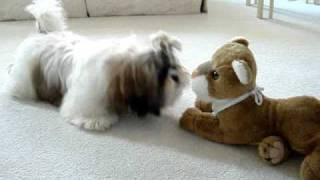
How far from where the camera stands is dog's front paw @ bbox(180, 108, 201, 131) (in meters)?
1.56

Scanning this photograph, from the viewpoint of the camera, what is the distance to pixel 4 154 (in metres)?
1.48

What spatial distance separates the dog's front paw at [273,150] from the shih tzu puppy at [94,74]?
38cm

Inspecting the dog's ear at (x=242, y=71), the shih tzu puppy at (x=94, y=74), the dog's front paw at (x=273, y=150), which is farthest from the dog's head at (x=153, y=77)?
the dog's front paw at (x=273, y=150)

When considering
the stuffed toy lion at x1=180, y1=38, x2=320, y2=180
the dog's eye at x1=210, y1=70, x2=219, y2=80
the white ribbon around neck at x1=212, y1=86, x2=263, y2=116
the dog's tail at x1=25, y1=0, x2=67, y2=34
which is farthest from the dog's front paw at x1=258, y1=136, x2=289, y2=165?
the dog's tail at x1=25, y1=0, x2=67, y2=34

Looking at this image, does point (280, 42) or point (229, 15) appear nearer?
point (280, 42)

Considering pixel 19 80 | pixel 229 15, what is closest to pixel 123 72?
pixel 19 80

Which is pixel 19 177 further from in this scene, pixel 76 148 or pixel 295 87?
pixel 295 87

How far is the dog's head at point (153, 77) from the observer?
4.68 ft

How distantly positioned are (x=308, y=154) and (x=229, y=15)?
2.08 metres

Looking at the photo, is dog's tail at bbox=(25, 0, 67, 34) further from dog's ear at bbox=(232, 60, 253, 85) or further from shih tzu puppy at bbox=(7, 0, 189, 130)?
dog's ear at bbox=(232, 60, 253, 85)

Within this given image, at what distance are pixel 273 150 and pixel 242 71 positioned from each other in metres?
0.28

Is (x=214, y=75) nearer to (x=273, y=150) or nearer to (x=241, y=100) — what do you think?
(x=241, y=100)

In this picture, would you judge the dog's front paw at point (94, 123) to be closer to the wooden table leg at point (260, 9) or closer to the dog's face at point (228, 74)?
the dog's face at point (228, 74)

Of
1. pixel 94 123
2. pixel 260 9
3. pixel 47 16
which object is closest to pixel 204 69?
pixel 94 123
